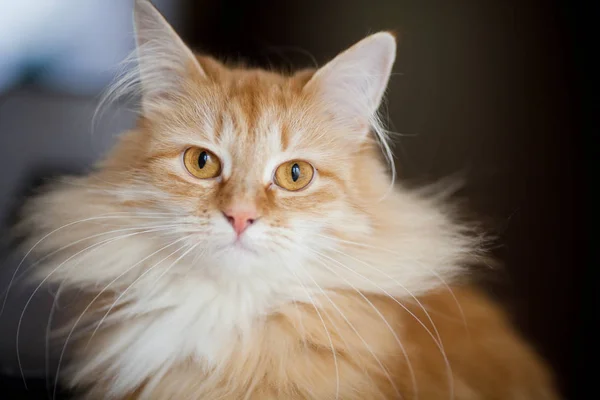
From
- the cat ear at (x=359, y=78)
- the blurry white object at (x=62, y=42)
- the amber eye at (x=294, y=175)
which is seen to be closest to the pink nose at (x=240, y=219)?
the amber eye at (x=294, y=175)

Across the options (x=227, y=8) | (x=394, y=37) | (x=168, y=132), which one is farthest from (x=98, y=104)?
(x=394, y=37)

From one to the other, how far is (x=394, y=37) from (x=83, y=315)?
2.70 ft

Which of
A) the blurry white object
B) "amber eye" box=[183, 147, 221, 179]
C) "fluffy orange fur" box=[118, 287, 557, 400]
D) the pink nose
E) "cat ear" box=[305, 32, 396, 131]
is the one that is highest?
"cat ear" box=[305, 32, 396, 131]

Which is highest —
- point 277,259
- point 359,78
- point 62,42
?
point 359,78

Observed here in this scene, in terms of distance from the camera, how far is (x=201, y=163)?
1.06m

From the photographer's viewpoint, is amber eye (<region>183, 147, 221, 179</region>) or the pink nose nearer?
the pink nose

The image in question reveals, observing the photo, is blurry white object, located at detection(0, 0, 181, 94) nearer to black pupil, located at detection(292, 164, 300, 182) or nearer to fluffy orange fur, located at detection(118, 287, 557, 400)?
black pupil, located at detection(292, 164, 300, 182)

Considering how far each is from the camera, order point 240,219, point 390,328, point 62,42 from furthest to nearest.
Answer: point 62,42 → point 390,328 → point 240,219

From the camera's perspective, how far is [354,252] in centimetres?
106

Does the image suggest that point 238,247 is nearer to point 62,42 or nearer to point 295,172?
point 295,172

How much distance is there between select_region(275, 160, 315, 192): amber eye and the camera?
1039 millimetres

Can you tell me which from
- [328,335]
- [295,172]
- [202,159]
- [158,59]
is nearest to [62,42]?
[158,59]

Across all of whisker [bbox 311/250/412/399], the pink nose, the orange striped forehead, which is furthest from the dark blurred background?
the pink nose

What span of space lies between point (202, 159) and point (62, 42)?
0.44 metres
